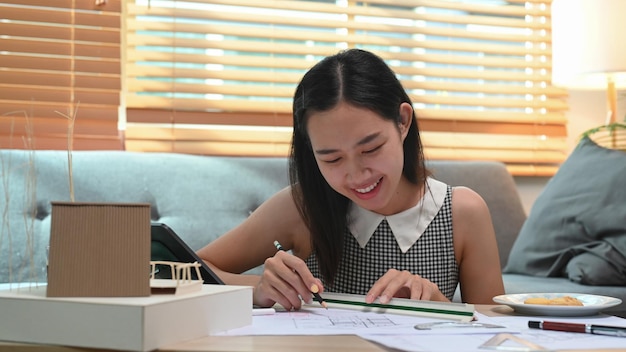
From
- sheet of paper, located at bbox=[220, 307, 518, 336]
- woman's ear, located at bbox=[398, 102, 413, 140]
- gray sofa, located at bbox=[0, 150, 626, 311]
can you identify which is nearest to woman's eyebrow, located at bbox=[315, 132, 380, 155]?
woman's ear, located at bbox=[398, 102, 413, 140]

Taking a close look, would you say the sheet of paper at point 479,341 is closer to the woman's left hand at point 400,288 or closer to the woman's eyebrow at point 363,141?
the woman's left hand at point 400,288

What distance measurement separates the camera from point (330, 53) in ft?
10.7

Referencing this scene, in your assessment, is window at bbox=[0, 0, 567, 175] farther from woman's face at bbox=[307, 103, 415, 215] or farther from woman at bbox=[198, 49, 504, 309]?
woman's face at bbox=[307, 103, 415, 215]

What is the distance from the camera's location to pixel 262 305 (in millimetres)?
1277

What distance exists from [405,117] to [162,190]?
1.06 metres

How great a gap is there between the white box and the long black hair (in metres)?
0.73

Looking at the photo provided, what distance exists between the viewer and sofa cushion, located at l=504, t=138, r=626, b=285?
2.40 meters

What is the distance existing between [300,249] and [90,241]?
1072 millimetres

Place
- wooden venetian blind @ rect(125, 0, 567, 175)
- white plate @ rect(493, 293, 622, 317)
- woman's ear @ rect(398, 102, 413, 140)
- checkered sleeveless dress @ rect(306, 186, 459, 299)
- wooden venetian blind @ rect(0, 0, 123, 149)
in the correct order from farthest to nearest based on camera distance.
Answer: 1. wooden venetian blind @ rect(125, 0, 567, 175)
2. wooden venetian blind @ rect(0, 0, 123, 149)
3. checkered sleeveless dress @ rect(306, 186, 459, 299)
4. woman's ear @ rect(398, 102, 413, 140)
5. white plate @ rect(493, 293, 622, 317)

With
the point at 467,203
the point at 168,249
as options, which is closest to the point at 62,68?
the point at 467,203

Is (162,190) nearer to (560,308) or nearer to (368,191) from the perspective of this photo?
(368,191)

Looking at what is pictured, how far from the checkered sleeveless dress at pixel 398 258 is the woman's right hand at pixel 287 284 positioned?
1.79 feet

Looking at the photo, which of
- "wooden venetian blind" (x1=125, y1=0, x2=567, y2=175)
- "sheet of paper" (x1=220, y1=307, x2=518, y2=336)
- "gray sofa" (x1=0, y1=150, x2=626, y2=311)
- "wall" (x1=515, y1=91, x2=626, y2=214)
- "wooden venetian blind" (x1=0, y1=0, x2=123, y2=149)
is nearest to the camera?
"sheet of paper" (x1=220, y1=307, x2=518, y2=336)

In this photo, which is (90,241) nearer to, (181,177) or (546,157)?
(181,177)
